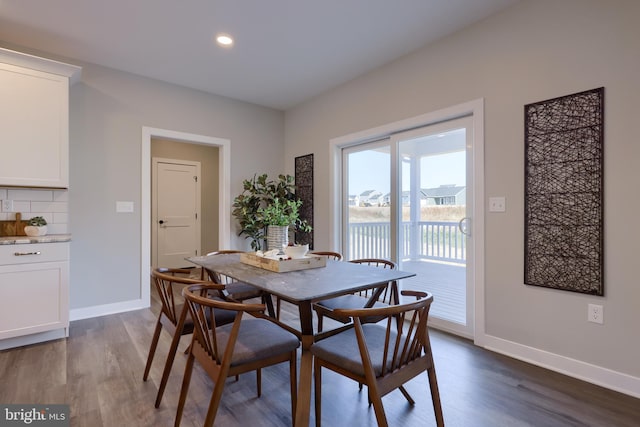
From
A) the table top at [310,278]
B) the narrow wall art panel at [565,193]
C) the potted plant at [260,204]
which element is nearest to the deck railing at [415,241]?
the narrow wall art panel at [565,193]

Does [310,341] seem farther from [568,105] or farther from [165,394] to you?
[568,105]

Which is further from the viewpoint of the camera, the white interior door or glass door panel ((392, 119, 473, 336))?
the white interior door

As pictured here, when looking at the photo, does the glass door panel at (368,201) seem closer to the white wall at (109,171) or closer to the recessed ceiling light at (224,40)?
the recessed ceiling light at (224,40)

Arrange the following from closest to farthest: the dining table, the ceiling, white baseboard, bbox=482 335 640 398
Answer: the dining table
white baseboard, bbox=482 335 640 398
the ceiling

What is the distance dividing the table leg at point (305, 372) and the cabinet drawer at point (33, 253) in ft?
8.01

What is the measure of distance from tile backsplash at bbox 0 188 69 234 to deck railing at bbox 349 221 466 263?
10.3 ft

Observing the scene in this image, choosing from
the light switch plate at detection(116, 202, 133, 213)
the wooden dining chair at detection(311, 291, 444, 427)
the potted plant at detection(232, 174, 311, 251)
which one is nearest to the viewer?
the wooden dining chair at detection(311, 291, 444, 427)

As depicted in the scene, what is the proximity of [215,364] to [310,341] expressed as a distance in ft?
1.49

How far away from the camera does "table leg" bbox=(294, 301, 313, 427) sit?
1.31 metres

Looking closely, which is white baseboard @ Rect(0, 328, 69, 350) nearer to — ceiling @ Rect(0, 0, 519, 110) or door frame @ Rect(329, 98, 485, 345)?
ceiling @ Rect(0, 0, 519, 110)

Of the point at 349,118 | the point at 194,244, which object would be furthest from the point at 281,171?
the point at 194,244

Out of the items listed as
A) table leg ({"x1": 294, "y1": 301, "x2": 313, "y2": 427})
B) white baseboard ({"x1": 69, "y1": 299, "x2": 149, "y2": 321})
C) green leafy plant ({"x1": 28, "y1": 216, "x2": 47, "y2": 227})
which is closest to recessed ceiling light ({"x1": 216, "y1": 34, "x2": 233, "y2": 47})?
green leafy plant ({"x1": 28, "y1": 216, "x2": 47, "y2": 227})

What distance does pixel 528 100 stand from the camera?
7.73 feet
